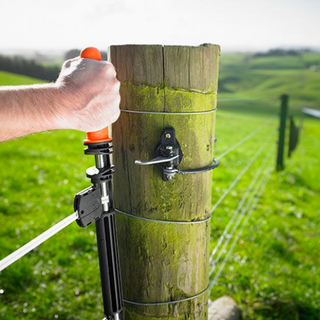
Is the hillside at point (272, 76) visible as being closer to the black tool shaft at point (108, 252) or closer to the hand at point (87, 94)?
the black tool shaft at point (108, 252)

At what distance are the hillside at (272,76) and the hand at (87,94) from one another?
3790 centimetres

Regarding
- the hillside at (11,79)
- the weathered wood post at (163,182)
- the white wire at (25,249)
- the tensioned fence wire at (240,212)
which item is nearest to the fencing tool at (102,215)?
the white wire at (25,249)

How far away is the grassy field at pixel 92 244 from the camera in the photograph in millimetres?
2973

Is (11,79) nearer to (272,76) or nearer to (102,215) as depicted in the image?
(102,215)

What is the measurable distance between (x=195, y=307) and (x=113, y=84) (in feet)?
3.62

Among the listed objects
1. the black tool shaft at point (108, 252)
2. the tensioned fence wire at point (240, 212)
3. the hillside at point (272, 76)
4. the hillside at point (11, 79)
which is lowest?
the hillside at point (272, 76)

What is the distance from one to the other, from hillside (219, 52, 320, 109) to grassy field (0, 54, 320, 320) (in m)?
33.0

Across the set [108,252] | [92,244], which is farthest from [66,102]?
[92,244]

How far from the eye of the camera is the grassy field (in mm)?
2973

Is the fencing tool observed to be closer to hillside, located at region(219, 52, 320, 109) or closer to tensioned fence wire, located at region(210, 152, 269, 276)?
tensioned fence wire, located at region(210, 152, 269, 276)

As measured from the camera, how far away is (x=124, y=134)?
53.6 inches

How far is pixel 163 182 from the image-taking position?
1362 millimetres

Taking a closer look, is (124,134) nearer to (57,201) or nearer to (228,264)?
(228,264)

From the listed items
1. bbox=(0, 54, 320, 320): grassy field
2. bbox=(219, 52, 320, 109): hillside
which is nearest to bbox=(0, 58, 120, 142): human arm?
bbox=(0, 54, 320, 320): grassy field
